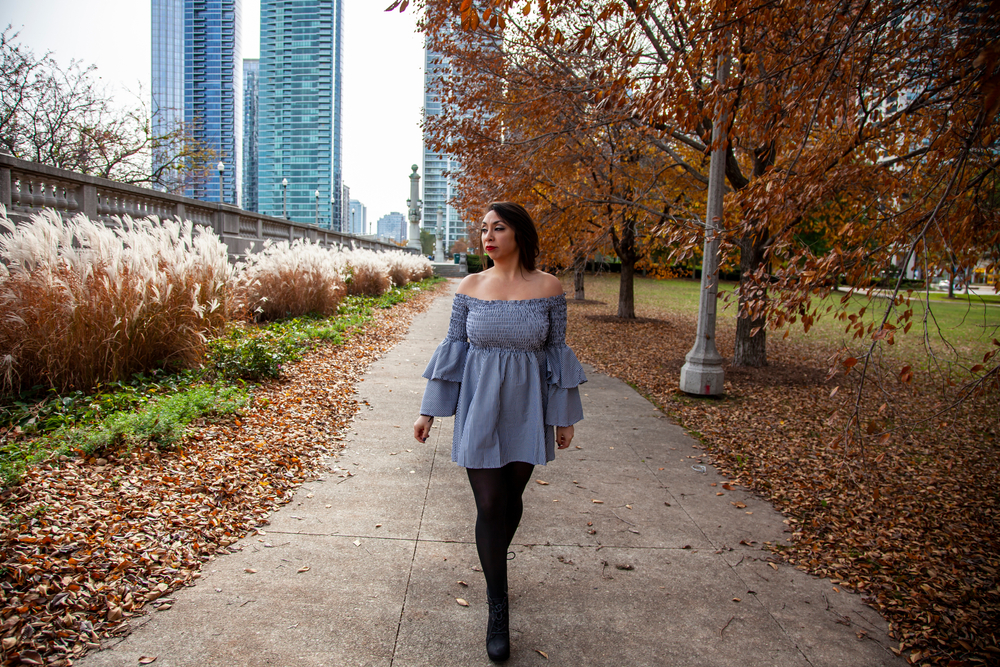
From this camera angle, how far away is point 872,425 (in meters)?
2.61

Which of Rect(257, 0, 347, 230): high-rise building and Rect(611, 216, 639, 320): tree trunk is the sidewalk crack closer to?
Rect(611, 216, 639, 320): tree trunk

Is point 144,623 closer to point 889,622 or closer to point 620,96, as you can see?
point 889,622

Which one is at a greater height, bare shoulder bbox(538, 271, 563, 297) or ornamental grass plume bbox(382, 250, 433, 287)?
ornamental grass plume bbox(382, 250, 433, 287)

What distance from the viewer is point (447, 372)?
8.91ft

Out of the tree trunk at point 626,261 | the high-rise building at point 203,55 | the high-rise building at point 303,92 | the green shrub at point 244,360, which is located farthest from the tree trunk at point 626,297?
the high-rise building at point 303,92

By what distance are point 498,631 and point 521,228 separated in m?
1.84

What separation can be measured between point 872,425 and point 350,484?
3.37 m

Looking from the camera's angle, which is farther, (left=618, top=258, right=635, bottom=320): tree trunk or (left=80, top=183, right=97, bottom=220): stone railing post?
(left=618, top=258, right=635, bottom=320): tree trunk

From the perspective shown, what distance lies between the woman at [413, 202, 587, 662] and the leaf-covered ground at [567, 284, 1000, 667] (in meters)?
1.38

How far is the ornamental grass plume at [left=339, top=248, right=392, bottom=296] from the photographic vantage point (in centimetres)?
1639

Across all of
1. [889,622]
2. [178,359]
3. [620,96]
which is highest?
[620,96]

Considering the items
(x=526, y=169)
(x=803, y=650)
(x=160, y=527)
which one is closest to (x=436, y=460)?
(x=160, y=527)

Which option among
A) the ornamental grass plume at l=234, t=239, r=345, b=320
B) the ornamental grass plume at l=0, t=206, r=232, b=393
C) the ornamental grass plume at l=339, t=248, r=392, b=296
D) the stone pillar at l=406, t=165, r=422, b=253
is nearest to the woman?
the ornamental grass plume at l=0, t=206, r=232, b=393

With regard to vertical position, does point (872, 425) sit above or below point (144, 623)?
above
